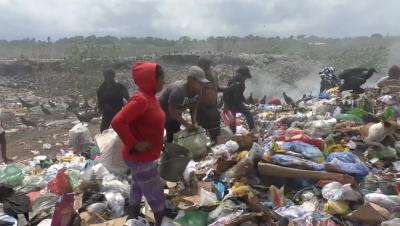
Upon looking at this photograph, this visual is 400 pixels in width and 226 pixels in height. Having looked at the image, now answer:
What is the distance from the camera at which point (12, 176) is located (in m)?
5.14

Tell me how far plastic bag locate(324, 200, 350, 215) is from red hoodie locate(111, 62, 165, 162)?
150cm

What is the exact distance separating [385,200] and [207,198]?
1502mm

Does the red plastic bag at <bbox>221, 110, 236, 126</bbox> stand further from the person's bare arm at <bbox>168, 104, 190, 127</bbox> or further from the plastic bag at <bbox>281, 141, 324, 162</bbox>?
the person's bare arm at <bbox>168, 104, 190, 127</bbox>

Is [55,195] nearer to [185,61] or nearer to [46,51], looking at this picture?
[185,61]

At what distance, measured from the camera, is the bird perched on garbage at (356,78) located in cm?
781

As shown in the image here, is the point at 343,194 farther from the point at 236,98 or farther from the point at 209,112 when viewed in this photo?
the point at 236,98

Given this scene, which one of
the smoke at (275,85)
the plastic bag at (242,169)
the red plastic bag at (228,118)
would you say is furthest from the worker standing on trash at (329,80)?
→ the smoke at (275,85)

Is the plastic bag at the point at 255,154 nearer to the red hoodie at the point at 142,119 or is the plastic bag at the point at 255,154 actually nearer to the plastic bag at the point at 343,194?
the plastic bag at the point at 343,194

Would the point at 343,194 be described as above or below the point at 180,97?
below

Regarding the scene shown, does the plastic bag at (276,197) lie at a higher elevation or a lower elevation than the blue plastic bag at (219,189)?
higher

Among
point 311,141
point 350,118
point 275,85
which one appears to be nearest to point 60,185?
point 311,141

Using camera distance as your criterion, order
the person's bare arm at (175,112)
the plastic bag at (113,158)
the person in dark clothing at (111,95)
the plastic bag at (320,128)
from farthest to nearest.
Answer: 1. the person in dark clothing at (111,95)
2. the plastic bag at (320,128)
3. the plastic bag at (113,158)
4. the person's bare arm at (175,112)

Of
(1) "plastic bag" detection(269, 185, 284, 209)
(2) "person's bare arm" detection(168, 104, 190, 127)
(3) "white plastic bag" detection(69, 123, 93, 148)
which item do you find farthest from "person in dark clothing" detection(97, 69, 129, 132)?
(1) "plastic bag" detection(269, 185, 284, 209)

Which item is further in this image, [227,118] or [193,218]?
[227,118]
